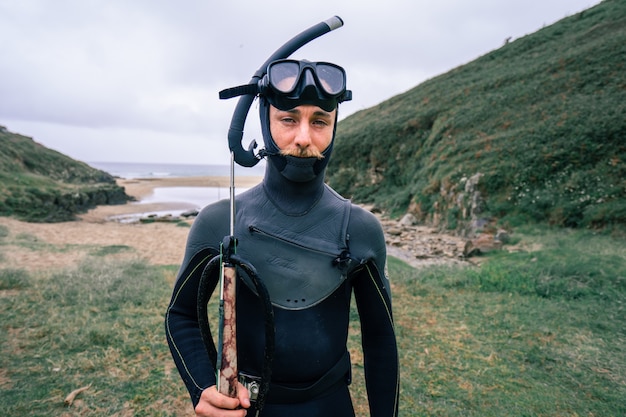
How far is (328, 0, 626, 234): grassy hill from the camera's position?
14.5m

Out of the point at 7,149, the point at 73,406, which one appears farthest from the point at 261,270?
the point at 7,149

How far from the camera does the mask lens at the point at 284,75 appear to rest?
1767 mm

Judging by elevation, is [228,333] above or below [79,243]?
above

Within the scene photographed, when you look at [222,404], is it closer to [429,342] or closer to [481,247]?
[429,342]

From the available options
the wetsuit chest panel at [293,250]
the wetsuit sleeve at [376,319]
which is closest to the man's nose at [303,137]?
the wetsuit chest panel at [293,250]

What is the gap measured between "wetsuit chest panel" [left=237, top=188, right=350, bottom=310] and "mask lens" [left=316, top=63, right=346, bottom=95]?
595mm

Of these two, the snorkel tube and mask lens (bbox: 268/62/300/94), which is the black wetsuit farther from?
mask lens (bbox: 268/62/300/94)

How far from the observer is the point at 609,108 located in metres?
16.5

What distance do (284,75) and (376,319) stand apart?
51.1 inches

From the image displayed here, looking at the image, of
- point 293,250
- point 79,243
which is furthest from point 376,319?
point 79,243

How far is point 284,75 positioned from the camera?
5.90 ft

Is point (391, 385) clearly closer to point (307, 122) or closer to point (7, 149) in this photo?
point (307, 122)

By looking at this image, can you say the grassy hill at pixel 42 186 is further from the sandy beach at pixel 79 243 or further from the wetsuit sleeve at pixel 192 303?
the wetsuit sleeve at pixel 192 303

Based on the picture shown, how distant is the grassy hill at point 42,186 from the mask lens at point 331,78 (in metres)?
23.4
